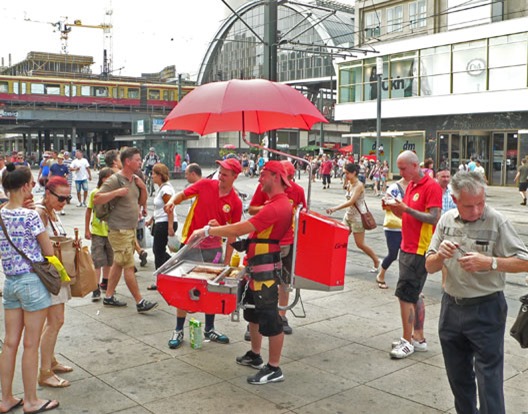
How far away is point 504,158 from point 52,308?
3016 centimetres

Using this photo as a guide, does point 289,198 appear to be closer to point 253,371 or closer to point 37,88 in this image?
point 253,371

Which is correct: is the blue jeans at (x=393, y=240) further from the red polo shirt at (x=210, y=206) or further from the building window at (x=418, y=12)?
the building window at (x=418, y=12)

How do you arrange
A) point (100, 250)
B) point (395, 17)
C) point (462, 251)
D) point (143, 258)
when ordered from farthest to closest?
1. point (395, 17)
2. point (143, 258)
3. point (100, 250)
4. point (462, 251)

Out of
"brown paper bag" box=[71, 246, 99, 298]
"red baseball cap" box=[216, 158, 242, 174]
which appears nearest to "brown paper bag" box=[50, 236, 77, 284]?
"brown paper bag" box=[71, 246, 99, 298]

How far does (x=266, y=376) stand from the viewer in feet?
15.5

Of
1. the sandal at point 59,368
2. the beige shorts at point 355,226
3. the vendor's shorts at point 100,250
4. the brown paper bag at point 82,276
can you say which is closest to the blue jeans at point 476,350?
the brown paper bag at point 82,276

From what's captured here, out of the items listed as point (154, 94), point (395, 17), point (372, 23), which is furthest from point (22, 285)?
point (154, 94)

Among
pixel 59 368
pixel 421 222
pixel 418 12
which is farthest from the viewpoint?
pixel 418 12

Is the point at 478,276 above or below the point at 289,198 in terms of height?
below

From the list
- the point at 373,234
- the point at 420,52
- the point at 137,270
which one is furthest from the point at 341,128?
the point at 137,270

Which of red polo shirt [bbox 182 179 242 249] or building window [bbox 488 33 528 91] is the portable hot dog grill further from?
building window [bbox 488 33 528 91]

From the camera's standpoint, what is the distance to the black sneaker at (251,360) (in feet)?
16.7

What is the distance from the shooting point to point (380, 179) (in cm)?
2656

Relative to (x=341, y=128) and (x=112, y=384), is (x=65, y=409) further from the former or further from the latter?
(x=341, y=128)
